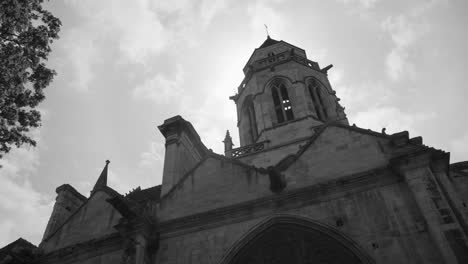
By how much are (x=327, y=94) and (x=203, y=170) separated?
13033mm

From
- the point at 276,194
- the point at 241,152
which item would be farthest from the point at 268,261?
the point at 241,152

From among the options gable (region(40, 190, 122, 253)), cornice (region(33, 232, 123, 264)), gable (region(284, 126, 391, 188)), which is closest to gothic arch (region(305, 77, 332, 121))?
gable (region(284, 126, 391, 188))

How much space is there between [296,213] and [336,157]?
1647 millimetres

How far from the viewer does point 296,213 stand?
24.9 ft

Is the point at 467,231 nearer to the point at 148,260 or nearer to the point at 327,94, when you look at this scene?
the point at 148,260

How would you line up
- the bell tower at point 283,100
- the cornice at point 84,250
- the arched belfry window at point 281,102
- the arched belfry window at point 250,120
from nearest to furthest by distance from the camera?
the cornice at point 84,250
the bell tower at point 283,100
the arched belfry window at point 281,102
the arched belfry window at point 250,120

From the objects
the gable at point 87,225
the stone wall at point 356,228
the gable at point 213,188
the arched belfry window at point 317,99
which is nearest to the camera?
the stone wall at point 356,228

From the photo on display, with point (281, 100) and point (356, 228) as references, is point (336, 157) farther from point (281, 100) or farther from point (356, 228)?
point (281, 100)

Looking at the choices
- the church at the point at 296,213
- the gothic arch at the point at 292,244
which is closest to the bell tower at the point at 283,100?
the church at the point at 296,213

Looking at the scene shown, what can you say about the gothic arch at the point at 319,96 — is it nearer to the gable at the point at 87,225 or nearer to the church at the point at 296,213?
the church at the point at 296,213

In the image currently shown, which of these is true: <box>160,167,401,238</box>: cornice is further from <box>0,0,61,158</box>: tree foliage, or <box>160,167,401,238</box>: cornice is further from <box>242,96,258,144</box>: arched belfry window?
<box>242,96,258,144</box>: arched belfry window

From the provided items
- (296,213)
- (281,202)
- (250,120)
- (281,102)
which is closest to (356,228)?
(296,213)

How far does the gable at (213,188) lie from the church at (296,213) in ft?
0.09

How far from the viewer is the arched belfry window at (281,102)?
736 inches
